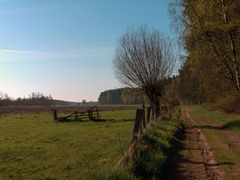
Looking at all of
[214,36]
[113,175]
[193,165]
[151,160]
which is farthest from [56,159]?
Answer: [214,36]

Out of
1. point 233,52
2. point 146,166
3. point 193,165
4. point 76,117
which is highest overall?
point 233,52

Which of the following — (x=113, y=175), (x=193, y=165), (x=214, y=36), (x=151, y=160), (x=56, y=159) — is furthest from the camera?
(x=214, y=36)

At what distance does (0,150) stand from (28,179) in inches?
318

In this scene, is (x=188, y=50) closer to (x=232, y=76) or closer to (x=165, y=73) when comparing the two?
(x=232, y=76)

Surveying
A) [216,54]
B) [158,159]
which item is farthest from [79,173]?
[216,54]

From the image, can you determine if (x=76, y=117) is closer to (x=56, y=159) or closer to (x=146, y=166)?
(x=56, y=159)

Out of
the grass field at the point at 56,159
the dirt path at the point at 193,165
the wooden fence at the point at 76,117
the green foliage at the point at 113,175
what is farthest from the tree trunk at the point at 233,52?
the wooden fence at the point at 76,117

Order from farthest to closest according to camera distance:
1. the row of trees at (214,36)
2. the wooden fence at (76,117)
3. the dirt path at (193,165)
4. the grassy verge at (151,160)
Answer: the wooden fence at (76,117) → the row of trees at (214,36) → the dirt path at (193,165) → the grassy verge at (151,160)

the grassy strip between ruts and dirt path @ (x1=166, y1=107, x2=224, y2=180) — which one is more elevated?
the grassy strip between ruts

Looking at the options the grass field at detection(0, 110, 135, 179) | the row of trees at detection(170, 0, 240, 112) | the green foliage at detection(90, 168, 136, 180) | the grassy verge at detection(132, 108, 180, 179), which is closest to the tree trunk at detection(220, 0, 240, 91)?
the row of trees at detection(170, 0, 240, 112)

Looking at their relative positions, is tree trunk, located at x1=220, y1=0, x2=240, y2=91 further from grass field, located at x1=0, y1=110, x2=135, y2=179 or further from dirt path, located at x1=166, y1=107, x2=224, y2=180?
grass field, located at x1=0, y1=110, x2=135, y2=179

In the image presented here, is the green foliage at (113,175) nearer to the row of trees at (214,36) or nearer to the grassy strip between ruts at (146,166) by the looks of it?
the grassy strip between ruts at (146,166)

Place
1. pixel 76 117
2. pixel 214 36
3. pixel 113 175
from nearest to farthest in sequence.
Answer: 1. pixel 113 175
2. pixel 214 36
3. pixel 76 117

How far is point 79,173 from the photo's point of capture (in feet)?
40.7
